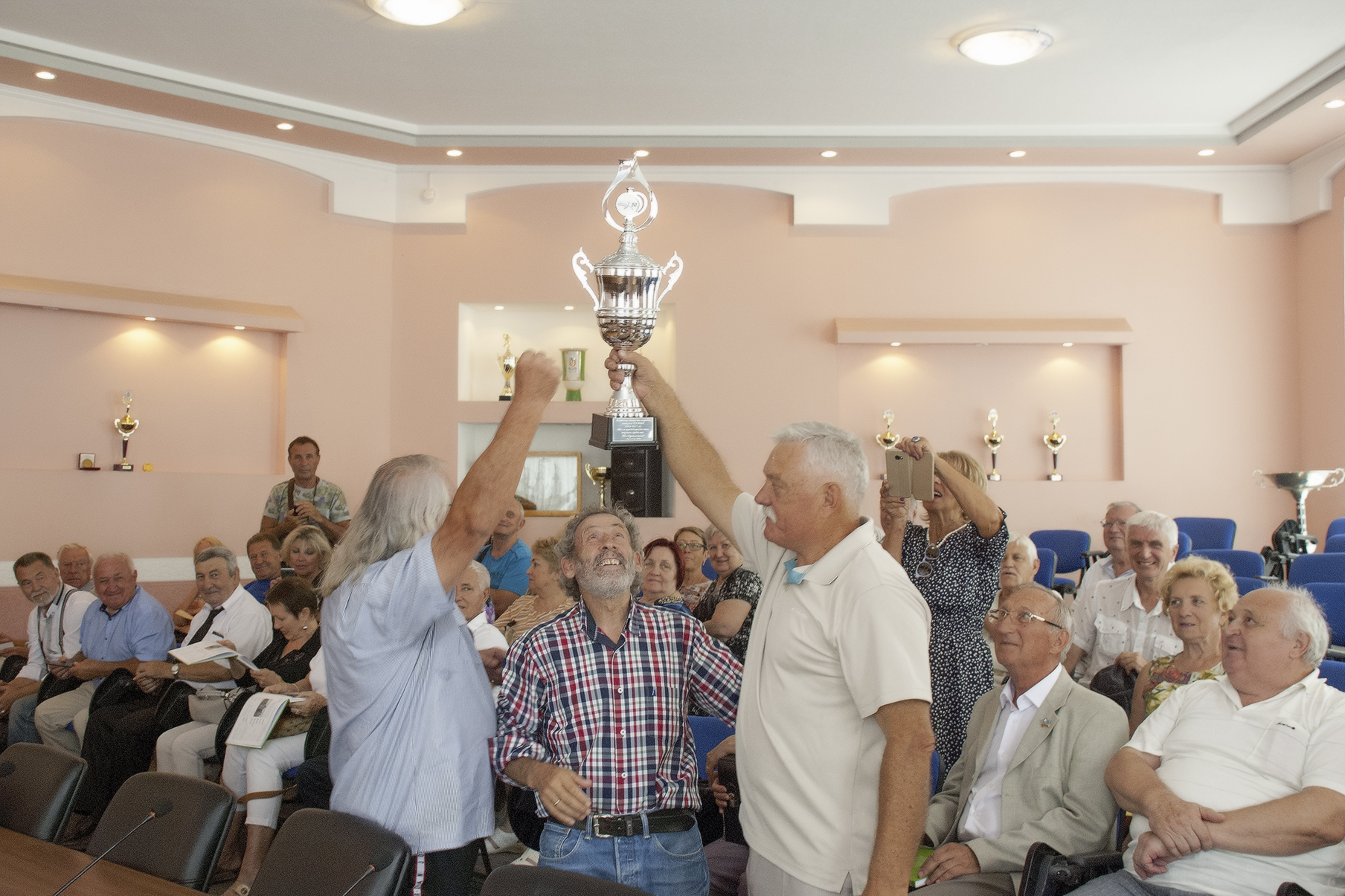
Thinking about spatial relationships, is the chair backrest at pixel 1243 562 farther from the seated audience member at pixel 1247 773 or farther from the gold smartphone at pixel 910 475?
the seated audience member at pixel 1247 773

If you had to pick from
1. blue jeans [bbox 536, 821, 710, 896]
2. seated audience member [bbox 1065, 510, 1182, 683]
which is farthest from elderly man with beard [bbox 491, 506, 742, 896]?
seated audience member [bbox 1065, 510, 1182, 683]

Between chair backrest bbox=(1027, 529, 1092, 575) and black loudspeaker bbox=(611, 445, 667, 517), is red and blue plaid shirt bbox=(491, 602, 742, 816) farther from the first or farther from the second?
chair backrest bbox=(1027, 529, 1092, 575)

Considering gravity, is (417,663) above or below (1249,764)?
above

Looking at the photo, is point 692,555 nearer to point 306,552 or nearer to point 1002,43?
point 306,552

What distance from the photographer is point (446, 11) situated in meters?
5.66

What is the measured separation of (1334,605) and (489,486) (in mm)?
3905

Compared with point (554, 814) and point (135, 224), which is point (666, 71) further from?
point (554, 814)

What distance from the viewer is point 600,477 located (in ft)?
27.3

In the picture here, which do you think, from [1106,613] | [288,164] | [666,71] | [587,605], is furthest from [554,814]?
[288,164]

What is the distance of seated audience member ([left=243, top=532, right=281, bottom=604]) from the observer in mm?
5934

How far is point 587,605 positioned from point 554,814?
1.54ft

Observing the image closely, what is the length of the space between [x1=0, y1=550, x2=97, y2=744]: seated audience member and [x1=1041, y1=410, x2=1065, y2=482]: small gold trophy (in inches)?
254

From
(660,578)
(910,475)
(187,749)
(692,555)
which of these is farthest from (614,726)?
(692,555)

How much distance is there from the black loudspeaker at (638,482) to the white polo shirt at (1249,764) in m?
5.42
